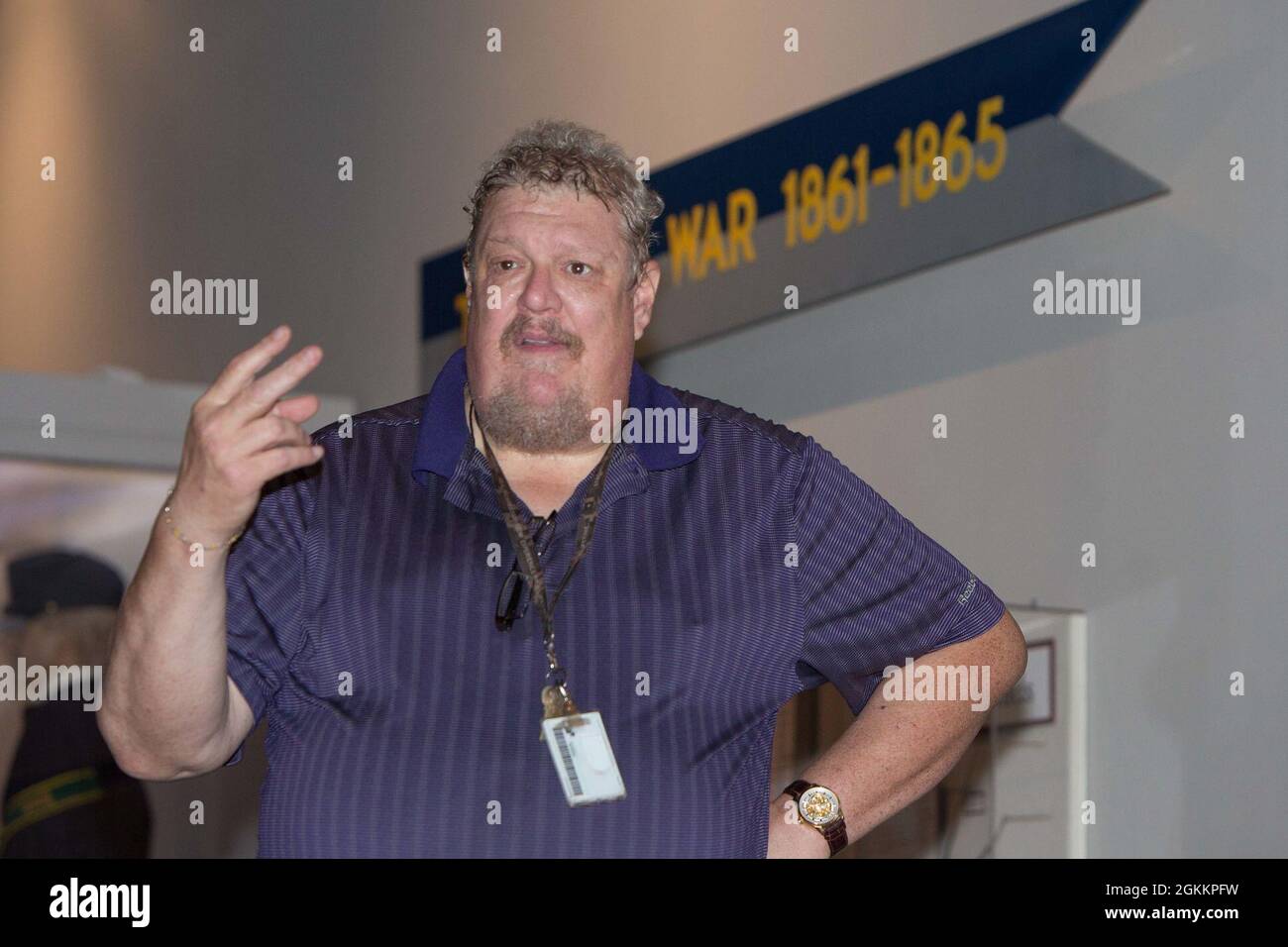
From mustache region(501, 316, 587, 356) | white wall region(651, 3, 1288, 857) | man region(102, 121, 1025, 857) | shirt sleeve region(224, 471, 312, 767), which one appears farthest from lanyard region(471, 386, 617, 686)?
white wall region(651, 3, 1288, 857)

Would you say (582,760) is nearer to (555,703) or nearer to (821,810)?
(555,703)

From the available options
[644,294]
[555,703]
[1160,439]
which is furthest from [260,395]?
[1160,439]

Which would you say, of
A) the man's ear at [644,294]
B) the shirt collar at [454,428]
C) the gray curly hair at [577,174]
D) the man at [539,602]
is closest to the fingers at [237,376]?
the man at [539,602]

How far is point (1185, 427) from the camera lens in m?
3.27

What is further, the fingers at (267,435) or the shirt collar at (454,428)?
the shirt collar at (454,428)

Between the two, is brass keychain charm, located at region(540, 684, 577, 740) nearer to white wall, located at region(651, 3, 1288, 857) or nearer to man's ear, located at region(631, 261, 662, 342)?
man's ear, located at region(631, 261, 662, 342)

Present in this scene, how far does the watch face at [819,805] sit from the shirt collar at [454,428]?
0.46 m

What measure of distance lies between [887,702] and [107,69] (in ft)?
21.3

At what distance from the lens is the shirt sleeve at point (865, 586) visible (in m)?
2.04

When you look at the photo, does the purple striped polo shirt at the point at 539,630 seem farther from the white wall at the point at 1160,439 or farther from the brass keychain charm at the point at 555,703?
the white wall at the point at 1160,439

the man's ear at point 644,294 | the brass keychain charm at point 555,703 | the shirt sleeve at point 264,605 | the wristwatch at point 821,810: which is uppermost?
the man's ear at point 644,294

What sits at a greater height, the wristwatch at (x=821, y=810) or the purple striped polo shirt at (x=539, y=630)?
the purple striped polo shirt at (x=539, y=630)

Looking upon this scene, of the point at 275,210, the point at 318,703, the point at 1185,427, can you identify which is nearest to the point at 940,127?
the point at 1185,427
